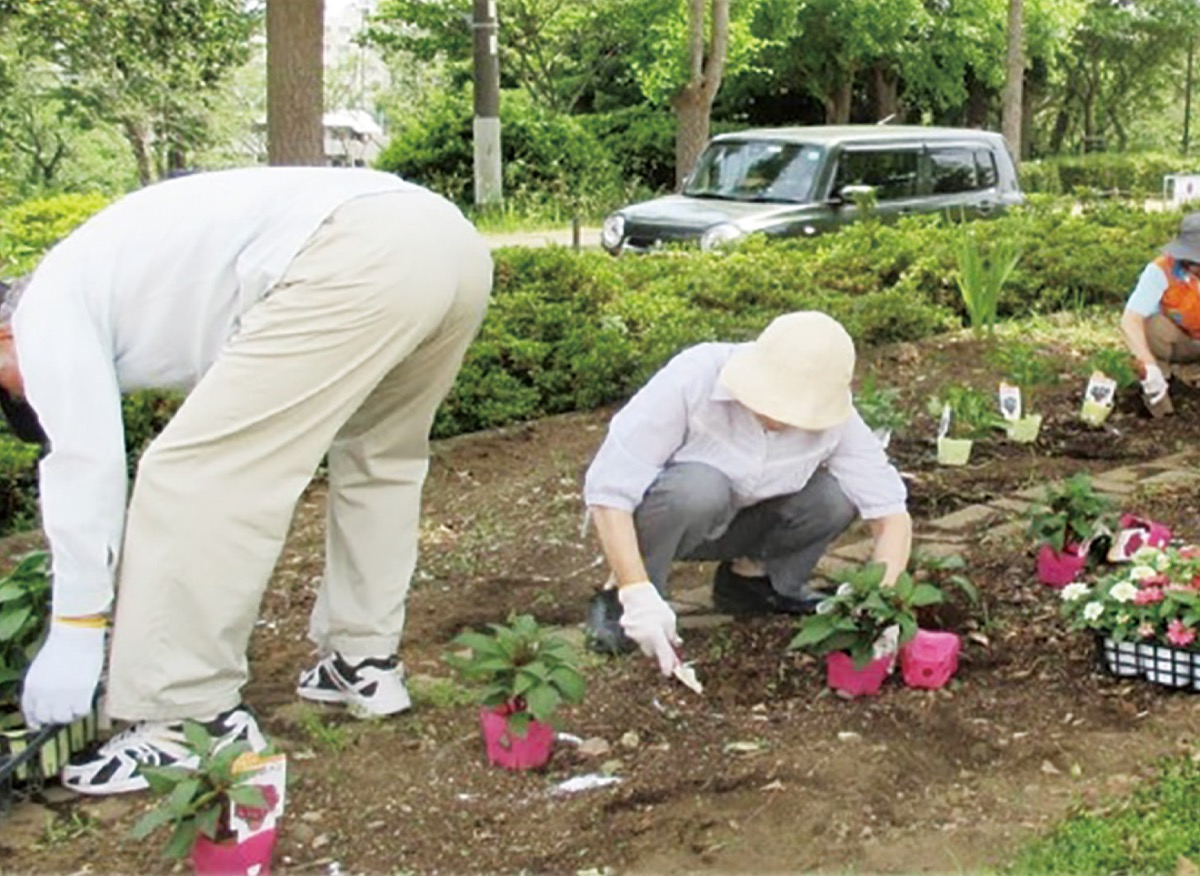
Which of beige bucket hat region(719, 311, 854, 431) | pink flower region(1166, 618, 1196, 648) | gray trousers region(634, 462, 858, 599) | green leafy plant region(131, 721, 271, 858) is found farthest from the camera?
gray trousers region(634, 462, 858, 599)

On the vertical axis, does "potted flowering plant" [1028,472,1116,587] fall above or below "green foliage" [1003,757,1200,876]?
above

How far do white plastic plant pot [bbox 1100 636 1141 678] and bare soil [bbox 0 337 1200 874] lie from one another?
1.7 inches

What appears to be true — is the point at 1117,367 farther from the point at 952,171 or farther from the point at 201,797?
the point at 952,171

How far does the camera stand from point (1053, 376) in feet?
21.0

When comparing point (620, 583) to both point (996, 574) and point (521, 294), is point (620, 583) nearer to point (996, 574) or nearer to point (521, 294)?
point (996, 574)

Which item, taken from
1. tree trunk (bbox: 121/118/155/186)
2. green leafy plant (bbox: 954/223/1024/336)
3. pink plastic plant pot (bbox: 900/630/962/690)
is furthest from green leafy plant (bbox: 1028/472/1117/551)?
tree trunk (bbox: 121/118/155/186)

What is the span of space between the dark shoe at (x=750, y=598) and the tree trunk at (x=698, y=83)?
14.9 meters

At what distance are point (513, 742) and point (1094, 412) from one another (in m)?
3.67

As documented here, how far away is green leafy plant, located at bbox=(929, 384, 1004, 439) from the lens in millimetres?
5586

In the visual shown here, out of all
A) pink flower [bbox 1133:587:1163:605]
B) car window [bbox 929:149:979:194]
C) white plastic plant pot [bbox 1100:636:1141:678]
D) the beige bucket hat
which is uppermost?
car window [bbox 929:149:979:194]

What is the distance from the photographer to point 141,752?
9.70ft

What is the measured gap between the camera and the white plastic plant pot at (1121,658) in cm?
329

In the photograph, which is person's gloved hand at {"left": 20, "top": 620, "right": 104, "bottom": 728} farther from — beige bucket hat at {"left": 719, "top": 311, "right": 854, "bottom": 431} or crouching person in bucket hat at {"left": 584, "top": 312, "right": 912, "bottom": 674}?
beige bucket hat at {"left": 719, "top": 311, "right": 854, "bottom": 431}

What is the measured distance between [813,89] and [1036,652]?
25.6 meters
